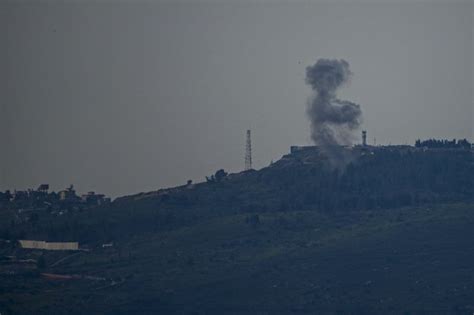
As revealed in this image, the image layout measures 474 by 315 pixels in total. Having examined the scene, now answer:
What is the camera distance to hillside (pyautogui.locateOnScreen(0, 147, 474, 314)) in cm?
15550

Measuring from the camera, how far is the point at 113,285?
161 m

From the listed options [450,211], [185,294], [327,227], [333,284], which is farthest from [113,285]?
[450,211]

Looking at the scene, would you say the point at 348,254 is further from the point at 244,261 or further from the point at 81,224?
the point at 81,224

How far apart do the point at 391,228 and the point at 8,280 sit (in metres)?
44.1

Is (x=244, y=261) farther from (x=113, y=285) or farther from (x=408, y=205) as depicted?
(x=408, y=205)

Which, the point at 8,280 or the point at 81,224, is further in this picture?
the point at 81,224

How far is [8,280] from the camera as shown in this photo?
165 m

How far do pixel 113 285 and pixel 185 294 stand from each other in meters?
7.54

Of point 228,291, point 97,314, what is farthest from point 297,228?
point 97,314

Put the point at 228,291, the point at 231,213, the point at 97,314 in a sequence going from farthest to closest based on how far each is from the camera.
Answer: the point at 231,213 < the point at 228,291 < the point at 97,314

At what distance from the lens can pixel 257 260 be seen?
563 ft

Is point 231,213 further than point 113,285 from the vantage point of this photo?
Yes

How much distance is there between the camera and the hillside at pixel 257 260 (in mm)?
155500

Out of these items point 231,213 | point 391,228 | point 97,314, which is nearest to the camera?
point 97,314
